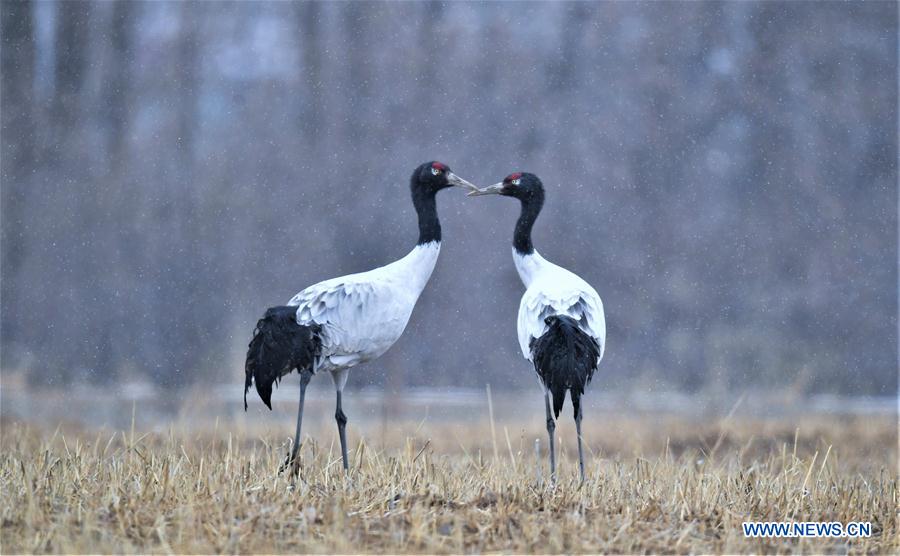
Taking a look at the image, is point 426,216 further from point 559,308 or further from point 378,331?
point 559,308

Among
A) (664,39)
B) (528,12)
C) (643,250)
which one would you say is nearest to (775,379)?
(643,250)

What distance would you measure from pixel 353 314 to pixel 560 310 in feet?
3.52

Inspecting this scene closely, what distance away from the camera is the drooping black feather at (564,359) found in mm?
5797

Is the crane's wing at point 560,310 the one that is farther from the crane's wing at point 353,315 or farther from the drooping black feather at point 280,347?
the drooping black feather at point 280,347

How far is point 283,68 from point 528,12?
3.34 meters

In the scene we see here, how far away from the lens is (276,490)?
4.94 m

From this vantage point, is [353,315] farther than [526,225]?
No

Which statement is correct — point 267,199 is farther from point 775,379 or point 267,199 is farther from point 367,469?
point 367,469

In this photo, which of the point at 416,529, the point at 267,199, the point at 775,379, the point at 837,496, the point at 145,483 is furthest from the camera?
the point at 267,199

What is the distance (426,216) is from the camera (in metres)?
6.78

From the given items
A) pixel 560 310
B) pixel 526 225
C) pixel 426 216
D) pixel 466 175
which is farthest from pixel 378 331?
pixel 466 175

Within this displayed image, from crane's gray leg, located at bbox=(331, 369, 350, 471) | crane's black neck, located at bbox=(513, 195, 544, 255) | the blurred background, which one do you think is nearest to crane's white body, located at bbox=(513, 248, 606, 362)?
crane's black neck, located at bbox=(513, 195, 544, 255)

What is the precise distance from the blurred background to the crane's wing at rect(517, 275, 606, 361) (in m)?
7.35

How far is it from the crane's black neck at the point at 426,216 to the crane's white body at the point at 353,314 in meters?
0.39
